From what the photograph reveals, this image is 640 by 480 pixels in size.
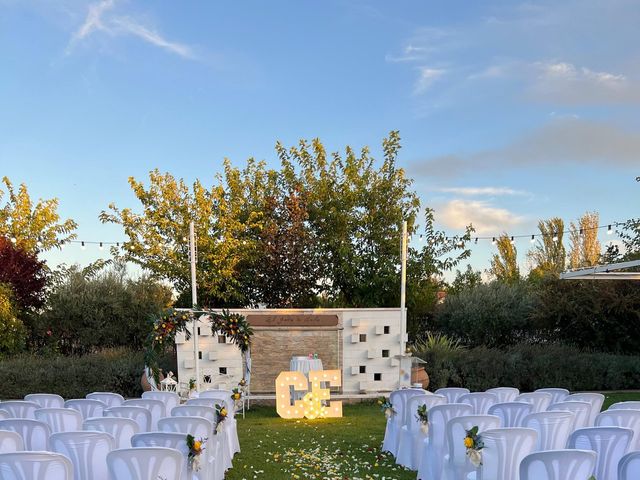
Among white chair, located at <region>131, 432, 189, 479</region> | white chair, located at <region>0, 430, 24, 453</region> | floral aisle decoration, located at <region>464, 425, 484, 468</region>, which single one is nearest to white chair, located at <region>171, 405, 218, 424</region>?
white chair, located at <region>131, 432, 189, 479</region>

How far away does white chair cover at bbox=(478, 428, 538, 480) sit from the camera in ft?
16.5

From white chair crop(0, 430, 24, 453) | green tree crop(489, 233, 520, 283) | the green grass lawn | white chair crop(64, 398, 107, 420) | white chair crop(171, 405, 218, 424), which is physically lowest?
the green grass lawn

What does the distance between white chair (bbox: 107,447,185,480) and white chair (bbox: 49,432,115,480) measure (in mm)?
824

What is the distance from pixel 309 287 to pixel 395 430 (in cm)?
964

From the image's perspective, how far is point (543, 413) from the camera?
229 inches

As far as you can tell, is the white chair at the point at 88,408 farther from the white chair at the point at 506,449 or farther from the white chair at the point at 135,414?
the white chair at the point at 506,449

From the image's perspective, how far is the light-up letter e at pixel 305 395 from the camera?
37.2 ft

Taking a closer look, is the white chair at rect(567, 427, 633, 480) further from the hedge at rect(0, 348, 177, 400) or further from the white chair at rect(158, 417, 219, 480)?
the hedge at rect(0, 348, 177, 400)

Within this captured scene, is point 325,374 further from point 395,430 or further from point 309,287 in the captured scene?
point 309,287

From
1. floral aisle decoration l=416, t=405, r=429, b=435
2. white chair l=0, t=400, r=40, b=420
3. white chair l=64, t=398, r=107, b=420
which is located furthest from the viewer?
white chair l=64, t=398, r=107, b=420

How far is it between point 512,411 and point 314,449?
313 cm

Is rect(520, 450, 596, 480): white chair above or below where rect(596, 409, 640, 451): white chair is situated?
above

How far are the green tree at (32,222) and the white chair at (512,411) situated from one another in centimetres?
1705

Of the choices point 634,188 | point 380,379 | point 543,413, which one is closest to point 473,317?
point 380,379
